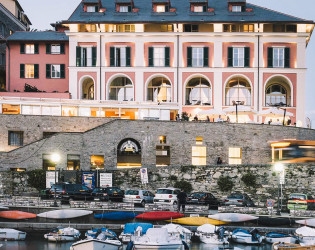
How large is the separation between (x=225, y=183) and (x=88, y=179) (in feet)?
36.3

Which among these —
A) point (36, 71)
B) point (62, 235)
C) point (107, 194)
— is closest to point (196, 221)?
point (62, 235)

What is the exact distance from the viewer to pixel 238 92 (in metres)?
67.1

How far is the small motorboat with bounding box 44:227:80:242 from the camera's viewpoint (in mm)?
33562

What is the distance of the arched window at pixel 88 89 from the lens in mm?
68062

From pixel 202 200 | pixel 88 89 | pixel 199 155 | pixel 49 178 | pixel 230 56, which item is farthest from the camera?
pixel 88 89

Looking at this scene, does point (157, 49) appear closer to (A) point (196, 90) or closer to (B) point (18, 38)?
(A) point (196, 90)

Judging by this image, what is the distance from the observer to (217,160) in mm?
52250

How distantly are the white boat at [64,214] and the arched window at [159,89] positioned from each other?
3270 centimetres

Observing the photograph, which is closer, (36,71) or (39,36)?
(36,71)

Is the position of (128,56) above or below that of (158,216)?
above

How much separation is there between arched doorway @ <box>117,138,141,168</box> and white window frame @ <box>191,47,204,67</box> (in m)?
16.7

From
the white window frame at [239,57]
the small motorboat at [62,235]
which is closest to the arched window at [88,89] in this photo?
the white window frame at [239,57]

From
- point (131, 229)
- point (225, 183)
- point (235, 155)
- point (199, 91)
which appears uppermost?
point (199, 91)

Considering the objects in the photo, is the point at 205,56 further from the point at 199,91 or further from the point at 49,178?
the point at 49,178
